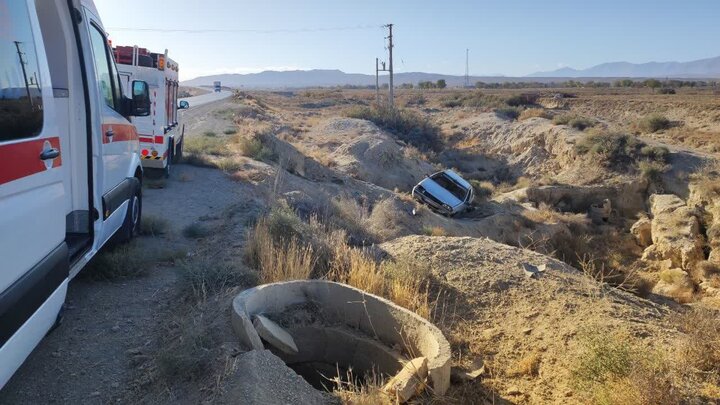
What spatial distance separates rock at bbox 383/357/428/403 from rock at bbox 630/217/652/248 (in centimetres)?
1848

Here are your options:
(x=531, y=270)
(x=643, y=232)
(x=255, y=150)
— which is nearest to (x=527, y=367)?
(x=531, y=270)

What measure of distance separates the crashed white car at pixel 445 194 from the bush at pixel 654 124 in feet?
64.3

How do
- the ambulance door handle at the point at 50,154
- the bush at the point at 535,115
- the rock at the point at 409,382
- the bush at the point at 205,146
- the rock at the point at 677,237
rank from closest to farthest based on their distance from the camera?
the ambulance door handle at the point at 50,154, the rock at the point at 409,382, the rock at the point at 677,237, the bush at the point at 205,146, the bush at the point at 535,115

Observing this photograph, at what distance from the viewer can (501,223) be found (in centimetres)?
2244

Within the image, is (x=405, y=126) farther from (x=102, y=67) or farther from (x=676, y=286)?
(x=102, y=67)

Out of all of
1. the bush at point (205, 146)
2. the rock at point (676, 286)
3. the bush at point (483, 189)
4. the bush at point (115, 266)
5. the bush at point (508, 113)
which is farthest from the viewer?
the bush at point (508, 113)

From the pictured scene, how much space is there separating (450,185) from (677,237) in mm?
8697

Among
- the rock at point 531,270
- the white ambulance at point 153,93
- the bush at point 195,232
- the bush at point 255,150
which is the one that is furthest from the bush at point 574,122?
the bush at point 195,232

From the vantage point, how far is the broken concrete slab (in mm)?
4051

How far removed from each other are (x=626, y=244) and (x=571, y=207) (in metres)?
5.40

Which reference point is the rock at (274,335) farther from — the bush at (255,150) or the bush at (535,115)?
the bush at (535,115)

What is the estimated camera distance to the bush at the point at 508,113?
4672 centimetres

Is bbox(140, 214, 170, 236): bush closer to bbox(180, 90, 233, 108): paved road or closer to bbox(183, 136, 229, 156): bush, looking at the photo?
bbox(183, 136, 229, 156): bush

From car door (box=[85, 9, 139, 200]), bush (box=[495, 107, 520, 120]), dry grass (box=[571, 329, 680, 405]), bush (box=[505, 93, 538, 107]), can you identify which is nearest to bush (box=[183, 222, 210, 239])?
car door (box=[85, 9, 139, 200])
